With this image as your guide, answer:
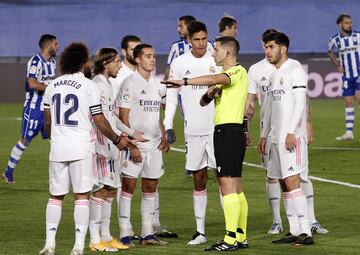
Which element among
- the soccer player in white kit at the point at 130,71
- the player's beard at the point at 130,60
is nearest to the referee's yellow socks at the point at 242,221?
the soccer player in white kit at the point at 130,71

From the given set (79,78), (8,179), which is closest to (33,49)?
(8,179)

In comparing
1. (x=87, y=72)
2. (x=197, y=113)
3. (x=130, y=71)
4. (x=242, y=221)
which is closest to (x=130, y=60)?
(x=130, y=71)

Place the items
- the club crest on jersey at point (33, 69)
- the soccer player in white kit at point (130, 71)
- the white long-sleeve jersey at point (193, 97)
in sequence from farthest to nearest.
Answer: the club crest on jersey at point (33, 69)
the soccer player in white kit at point (130, 71)
the white long-sleeve jersey at point (193, 97)

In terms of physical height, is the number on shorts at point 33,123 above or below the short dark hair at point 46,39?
below

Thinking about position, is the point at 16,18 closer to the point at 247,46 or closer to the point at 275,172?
the point at 247,46

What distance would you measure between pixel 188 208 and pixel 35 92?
4343 millimetres

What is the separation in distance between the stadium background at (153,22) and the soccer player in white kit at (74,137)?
900 inches

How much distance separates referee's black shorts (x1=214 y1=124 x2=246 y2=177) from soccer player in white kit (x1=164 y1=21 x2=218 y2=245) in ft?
3.14

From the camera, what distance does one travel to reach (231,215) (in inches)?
485

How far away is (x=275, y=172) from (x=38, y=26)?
22.7 m

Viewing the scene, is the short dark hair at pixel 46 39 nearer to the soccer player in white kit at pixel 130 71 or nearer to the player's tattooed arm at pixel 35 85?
the player's tattooed arm at pixel 35 85

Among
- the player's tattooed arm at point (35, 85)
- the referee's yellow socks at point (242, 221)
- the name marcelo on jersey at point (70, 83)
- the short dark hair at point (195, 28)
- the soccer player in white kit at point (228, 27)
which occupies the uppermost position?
the soccer player in white kit at point (228, 27)

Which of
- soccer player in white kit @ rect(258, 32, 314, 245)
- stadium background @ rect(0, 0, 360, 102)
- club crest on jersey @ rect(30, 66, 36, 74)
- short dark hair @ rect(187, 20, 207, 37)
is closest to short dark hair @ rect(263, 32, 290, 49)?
soccer player in white kit @ rect(258, 32, 314, 245)

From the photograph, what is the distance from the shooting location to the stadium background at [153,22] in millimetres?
34969
